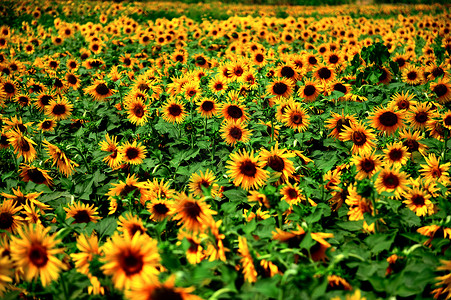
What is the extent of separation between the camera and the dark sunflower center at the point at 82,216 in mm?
2447

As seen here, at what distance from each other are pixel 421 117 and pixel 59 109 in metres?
4.52

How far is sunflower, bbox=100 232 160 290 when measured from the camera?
59.5 inches

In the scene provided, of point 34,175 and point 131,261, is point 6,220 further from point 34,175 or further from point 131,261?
point 131,261

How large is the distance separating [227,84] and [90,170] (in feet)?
7.77

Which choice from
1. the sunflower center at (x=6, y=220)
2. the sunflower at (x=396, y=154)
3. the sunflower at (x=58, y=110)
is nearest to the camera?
A: the sunflower center at (x=6, y=220)

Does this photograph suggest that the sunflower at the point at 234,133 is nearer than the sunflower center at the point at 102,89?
Yes

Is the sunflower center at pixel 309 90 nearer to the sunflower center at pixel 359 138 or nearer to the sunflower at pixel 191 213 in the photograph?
the sunflower center at pixel 359 138

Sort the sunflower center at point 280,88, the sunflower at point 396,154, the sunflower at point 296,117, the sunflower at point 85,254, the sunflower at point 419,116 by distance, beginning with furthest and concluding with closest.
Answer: the sunflower center at point 280,88
the sunflower at point 296,117
the sunflower at point 419,116
the sunflower at point 396,154
the sunflower at point 85,254

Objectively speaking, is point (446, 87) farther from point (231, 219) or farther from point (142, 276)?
point (142, 276)

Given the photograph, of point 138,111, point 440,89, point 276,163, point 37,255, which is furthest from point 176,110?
point 440,89

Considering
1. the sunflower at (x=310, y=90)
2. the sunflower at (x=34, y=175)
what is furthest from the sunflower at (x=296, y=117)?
the sunflower at (x=34, y=175)

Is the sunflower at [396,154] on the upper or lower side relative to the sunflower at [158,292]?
upper

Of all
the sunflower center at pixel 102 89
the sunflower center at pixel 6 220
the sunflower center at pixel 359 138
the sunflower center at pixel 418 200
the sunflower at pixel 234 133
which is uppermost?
the sunflower center at pixel 102 89

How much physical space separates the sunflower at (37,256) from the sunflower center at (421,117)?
3566 mm
